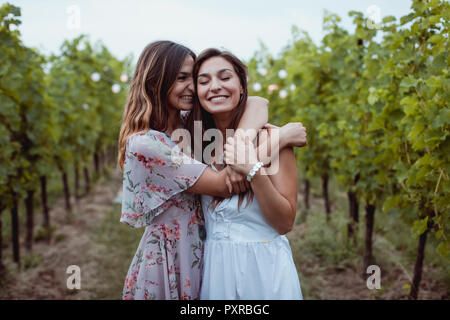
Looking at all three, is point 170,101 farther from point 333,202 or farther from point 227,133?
point 333,202

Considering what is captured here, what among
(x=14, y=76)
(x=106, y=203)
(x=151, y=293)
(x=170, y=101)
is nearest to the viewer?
(x=151, y=293)

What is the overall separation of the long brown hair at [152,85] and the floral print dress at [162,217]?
13cm

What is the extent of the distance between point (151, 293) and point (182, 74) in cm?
115

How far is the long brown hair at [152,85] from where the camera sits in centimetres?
210

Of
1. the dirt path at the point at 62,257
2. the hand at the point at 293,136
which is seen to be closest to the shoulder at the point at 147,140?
the hand at the point at 293,136

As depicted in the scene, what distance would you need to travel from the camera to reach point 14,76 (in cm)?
436

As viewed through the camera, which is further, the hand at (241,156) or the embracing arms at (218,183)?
the embracing arms at (218,183)

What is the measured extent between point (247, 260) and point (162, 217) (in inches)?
19.3

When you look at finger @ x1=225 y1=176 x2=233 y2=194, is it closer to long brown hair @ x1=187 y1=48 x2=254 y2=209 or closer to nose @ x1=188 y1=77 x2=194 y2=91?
long brown hair @ x1=187 y1=48 x2=254 y2=209

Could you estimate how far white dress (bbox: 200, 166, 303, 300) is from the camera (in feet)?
6.39

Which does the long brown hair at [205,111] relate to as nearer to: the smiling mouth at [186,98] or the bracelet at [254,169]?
the smiling mouth at [186,98]

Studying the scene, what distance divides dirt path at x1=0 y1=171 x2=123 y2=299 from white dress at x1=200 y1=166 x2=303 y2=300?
3.42m
